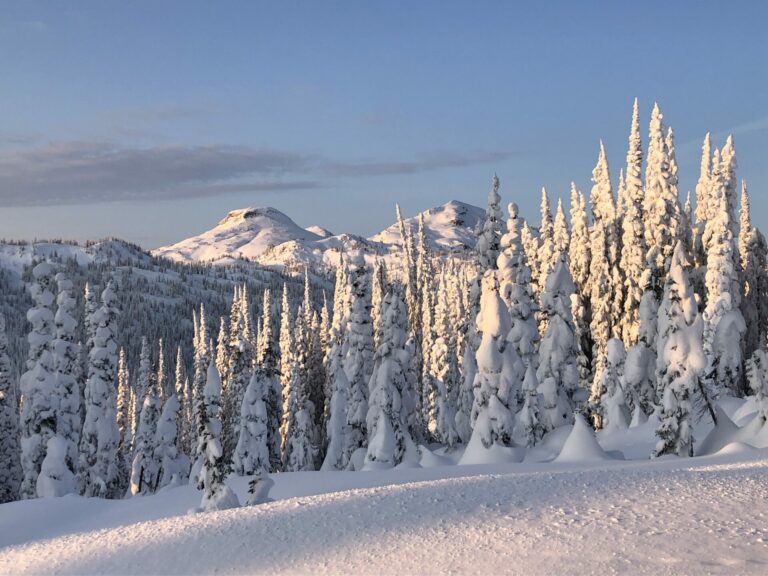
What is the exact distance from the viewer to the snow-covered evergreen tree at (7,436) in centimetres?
3716

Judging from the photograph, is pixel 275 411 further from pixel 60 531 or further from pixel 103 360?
pixel 60 531

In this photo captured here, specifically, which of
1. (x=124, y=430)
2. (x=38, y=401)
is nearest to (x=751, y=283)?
(x=38, y=401)

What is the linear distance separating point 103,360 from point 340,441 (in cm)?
1268

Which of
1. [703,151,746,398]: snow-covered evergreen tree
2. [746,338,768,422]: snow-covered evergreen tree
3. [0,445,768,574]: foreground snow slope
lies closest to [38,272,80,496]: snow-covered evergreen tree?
[0,445,768,574]: foreground snow slope

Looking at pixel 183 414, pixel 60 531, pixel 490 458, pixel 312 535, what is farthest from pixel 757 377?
pixel 183 414

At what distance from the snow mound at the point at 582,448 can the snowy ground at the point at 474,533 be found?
8.99m

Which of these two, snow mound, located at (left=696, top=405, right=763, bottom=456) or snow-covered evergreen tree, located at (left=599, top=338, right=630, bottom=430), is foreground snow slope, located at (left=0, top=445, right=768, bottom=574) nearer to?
snow mound, located at (left=696, top=405, right=763, bottom=456)

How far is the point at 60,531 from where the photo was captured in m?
18.7

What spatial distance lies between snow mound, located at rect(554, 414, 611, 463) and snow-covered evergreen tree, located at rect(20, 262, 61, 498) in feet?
72.7

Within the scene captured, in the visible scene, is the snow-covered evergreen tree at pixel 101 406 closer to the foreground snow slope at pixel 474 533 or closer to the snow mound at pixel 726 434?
the foreground snow slope at pixel 474 533

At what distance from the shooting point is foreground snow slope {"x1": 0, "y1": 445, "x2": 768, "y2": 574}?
25.3ft

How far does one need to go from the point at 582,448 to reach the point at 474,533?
13314 mm

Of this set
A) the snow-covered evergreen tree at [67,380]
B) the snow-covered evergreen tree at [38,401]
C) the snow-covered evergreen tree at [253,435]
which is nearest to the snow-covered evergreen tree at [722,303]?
the snow-covered evergreen tree at [253,435]

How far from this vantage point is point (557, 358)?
1166 inches
